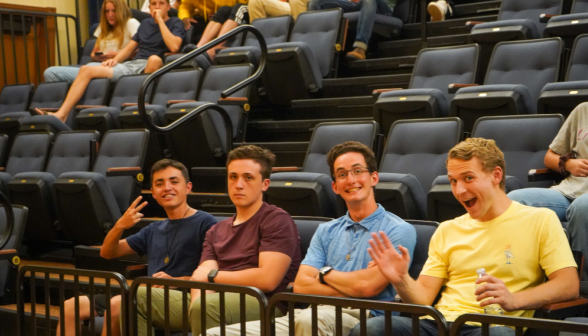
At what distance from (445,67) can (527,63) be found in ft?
1.57

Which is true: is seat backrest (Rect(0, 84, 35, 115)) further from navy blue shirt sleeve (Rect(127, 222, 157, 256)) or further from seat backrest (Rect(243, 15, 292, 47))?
navy blue shirt sleeve (Rect(127, 222, 157, 256))

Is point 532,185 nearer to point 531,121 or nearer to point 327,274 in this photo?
point 531,121

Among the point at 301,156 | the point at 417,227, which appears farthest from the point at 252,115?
the point at 417,227

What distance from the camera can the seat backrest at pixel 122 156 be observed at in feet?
13.3

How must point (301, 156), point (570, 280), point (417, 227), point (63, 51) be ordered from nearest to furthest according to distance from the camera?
point (570, 280) → point (417, 227) → point (301, 156) → point (63, 51)

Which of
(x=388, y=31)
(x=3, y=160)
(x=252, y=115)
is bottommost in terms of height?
(x=3, y=160)

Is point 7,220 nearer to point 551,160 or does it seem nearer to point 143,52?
point 551,160

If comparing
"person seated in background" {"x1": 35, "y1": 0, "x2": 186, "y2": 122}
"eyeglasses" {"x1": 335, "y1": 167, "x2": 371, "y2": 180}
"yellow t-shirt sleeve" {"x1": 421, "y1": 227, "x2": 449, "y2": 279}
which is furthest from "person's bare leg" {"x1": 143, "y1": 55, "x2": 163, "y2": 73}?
"yellow t-shirt sleeve" {"x1": 421, "y1": 227, "x2": 449, "y2": 279}

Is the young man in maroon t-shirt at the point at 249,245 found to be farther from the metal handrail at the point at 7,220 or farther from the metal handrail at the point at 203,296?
the metal handrail at the point at 7,220

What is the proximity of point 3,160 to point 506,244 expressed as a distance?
419cm

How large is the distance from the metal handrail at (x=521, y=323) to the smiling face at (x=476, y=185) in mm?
492

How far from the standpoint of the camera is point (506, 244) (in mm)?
1912

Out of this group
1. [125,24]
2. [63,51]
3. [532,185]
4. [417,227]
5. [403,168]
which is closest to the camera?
[417,227]

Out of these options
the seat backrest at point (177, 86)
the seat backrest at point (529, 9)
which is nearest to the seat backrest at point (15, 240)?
the seat backrest at point (177, 86)
